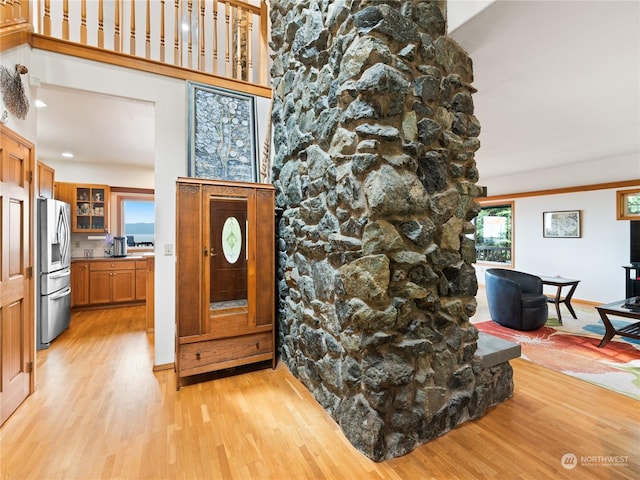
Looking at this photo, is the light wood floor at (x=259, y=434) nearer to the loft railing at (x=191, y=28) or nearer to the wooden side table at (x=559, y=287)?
the wooden side table at (x=559, y=287)

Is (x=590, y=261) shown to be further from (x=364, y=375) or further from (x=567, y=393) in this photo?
(x=364, y=375)

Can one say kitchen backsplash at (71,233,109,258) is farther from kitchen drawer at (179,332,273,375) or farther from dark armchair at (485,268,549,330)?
dark armchair at (485,268,549,330)

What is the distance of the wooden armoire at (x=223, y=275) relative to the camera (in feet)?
8.27

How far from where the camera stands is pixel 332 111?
204cm

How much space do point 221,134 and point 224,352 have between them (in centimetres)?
216

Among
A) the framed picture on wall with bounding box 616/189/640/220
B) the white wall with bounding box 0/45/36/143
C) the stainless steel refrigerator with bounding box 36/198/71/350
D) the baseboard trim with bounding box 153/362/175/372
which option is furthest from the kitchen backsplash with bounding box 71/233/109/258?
the framed picture on wall with bounding box 616/189/640/220

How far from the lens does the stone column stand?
1.75 m

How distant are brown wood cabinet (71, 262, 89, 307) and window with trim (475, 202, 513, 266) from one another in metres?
8.06

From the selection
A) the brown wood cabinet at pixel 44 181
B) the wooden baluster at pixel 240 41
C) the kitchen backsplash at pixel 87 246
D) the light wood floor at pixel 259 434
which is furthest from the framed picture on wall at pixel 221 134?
the kitchen backsplash at pixel 87 246

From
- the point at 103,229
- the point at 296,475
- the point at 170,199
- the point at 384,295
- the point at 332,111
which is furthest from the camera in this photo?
the point at 103,229

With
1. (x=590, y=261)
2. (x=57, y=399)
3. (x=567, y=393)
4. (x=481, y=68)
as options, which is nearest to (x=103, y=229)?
(x=57, y=399)

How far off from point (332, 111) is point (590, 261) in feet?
21.1

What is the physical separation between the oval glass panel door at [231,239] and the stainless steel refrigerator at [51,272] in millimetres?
2454

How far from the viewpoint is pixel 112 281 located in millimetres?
5195
